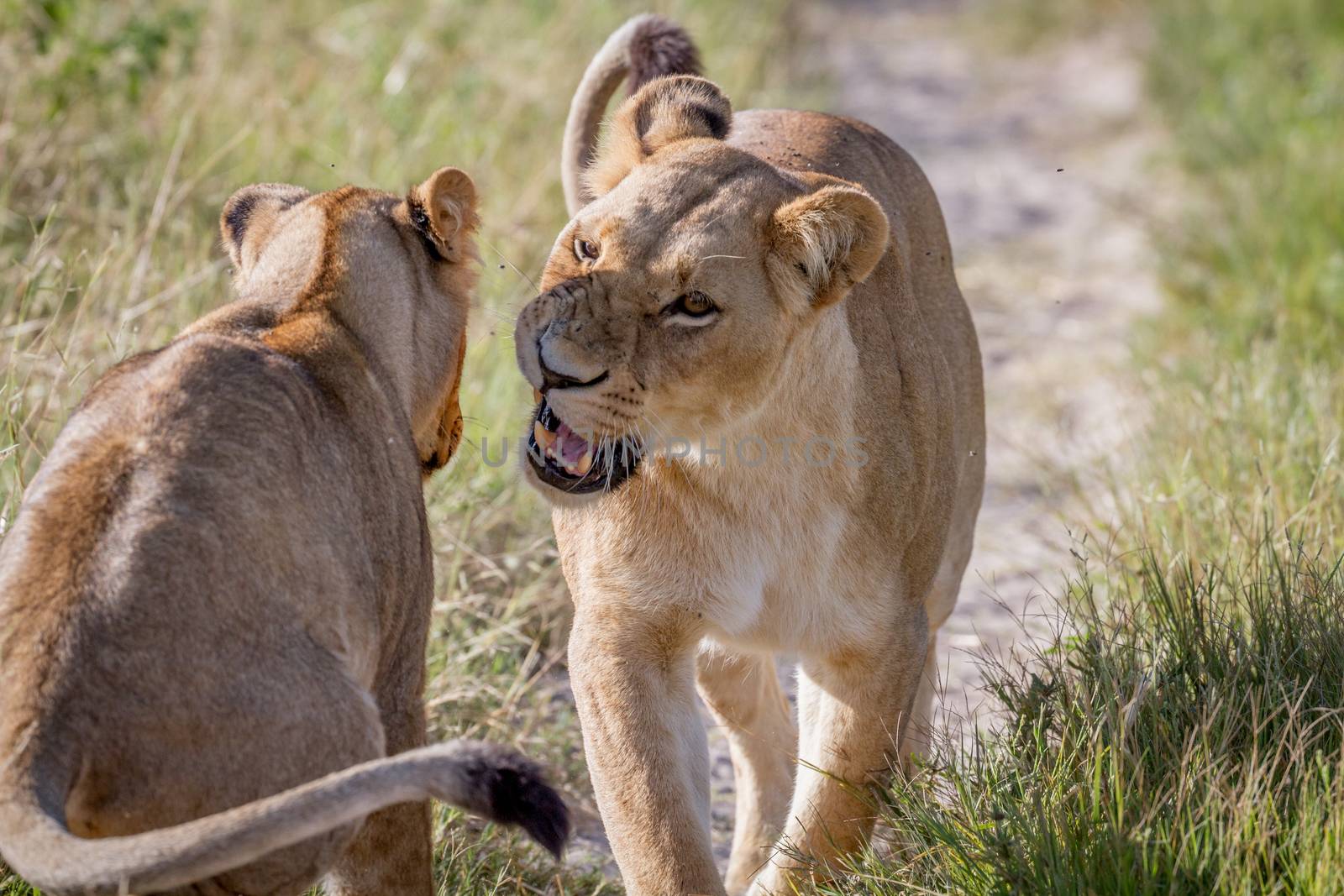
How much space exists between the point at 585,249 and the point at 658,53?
1.40 m

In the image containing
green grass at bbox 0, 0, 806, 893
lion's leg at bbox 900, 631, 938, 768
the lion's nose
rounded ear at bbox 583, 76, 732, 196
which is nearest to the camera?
the lion's nose

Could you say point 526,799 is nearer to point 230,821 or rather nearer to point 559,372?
point 230,821

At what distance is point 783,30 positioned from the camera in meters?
11.8

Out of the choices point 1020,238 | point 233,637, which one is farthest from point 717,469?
point 1020,238

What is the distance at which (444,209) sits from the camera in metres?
3.37

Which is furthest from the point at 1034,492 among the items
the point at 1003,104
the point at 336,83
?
the point at 1003,104

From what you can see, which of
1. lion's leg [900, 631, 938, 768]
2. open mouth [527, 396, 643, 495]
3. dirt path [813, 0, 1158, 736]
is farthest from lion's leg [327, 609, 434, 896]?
lion's leg [900, 631, 938, 768]

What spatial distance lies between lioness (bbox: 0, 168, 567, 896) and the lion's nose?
29 centimetres

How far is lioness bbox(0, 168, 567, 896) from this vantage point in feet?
7.04

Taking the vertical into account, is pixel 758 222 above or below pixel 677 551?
above

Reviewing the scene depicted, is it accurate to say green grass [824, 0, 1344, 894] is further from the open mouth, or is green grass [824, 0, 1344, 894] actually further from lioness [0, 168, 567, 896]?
lioness [0, 168, 567, 896]

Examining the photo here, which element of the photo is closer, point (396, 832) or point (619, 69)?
point (396, 832)

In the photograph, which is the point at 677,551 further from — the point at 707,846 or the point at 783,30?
the point at 783,30

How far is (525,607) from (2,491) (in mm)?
1510
